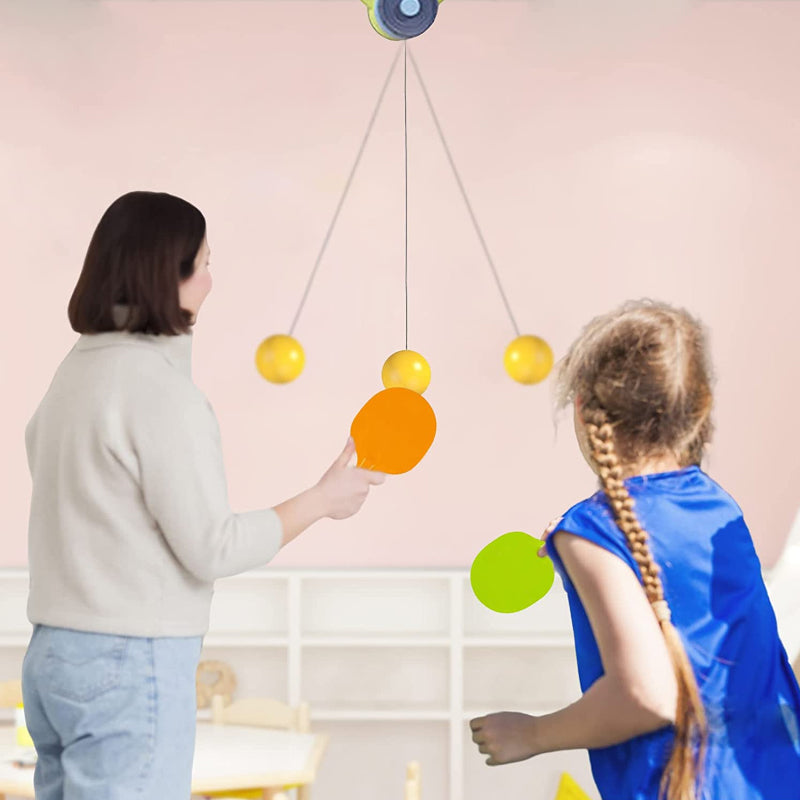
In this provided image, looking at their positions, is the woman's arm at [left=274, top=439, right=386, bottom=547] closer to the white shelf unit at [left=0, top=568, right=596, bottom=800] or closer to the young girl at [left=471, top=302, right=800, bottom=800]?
the young girl at [left=471, top=302, right=800, bottom=800]

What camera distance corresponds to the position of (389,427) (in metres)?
1.60

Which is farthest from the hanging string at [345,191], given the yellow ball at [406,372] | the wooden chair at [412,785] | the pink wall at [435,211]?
the wooden chair at [412,785]

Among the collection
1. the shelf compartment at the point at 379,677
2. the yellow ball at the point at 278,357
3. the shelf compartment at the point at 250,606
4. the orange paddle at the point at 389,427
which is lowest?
the shelf compartment at the point at 379,677

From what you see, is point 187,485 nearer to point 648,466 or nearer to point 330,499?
point 330,499

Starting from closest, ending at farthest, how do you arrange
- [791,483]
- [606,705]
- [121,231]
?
[606,705] → [121,231] → [791,483]

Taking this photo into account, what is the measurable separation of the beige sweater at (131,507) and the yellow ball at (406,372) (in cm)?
120

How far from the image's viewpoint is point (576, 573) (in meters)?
1.13

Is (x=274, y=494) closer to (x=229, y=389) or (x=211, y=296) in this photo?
(x=229, y=389)

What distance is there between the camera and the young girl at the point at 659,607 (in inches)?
43.0

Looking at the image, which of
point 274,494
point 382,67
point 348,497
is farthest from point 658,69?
point 348,497

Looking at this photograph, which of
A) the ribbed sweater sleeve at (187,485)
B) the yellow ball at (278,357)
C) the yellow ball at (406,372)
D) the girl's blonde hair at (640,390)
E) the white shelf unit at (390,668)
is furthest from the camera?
the white shelf unit at (390,668)

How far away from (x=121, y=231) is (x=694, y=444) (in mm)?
721

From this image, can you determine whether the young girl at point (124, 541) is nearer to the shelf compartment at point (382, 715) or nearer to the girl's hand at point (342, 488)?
the girl's hand at point (342, 488)

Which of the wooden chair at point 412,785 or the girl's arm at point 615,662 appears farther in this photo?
the wooden chair at point 412,785
